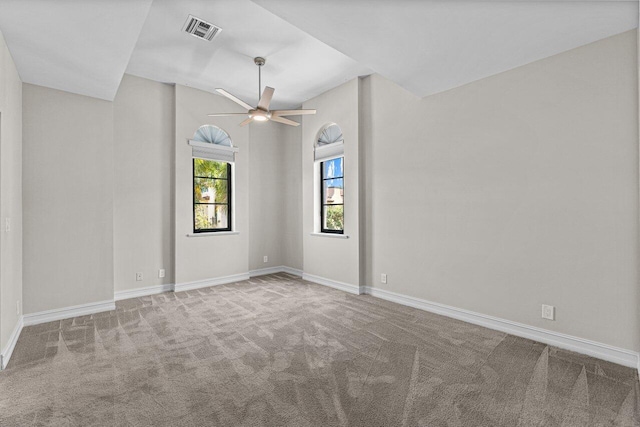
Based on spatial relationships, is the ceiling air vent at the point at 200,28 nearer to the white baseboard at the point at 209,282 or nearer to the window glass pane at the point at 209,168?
the window glass pane at the point at 209,168

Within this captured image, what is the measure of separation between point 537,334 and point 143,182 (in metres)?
5.17

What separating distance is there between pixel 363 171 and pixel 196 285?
3.15 meters

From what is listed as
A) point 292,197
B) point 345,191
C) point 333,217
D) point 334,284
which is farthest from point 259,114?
point 334,284

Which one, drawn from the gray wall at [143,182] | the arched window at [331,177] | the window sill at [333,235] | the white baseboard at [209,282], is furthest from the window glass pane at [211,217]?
the arched window at [331,177]

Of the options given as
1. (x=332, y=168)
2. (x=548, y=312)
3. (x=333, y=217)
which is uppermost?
(x=332, y=168)

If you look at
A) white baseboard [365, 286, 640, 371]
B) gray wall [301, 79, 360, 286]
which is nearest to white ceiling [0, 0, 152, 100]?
gray wall [301, 79, 360, 286]

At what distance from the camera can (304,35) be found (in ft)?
11.7

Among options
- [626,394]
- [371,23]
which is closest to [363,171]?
[371,23]

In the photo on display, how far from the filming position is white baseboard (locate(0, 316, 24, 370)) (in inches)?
101

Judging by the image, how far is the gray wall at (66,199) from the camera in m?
3.54

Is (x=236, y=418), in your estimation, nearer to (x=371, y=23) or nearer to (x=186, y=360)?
(x=186, y=360)

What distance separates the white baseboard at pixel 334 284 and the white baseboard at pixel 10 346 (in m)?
3.70

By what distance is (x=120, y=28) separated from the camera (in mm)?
2564

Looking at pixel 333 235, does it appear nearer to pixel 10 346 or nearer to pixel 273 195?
pixel 273 195
